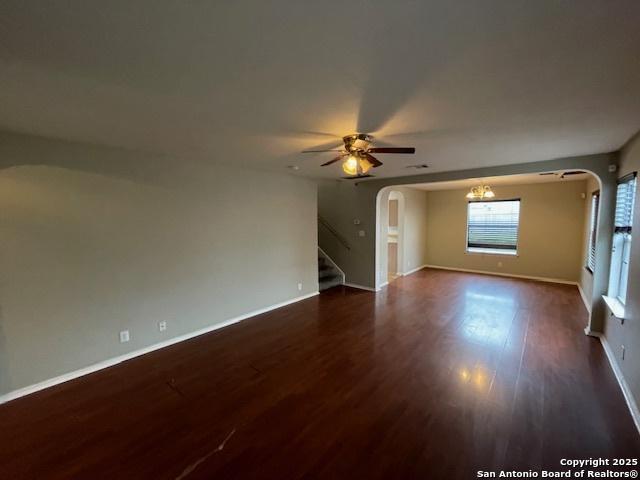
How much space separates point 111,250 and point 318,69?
2.92 m

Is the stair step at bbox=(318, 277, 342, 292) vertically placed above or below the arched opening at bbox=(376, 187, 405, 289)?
below

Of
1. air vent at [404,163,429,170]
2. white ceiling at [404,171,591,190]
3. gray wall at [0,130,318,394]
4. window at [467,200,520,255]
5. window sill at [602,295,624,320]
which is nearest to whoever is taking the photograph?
gray wall at [0,130,318,394]

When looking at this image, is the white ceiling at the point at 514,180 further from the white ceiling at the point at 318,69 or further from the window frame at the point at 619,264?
the white ceiling at the point at 318,69

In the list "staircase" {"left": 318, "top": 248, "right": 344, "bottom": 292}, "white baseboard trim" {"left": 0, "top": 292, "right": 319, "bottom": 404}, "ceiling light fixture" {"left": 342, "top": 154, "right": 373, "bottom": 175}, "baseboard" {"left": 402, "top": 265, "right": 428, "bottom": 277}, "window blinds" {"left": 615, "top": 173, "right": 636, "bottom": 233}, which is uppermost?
"ceiling light fixture" {"left": 342, "top": 154, "right": 373, "bottom": 175}

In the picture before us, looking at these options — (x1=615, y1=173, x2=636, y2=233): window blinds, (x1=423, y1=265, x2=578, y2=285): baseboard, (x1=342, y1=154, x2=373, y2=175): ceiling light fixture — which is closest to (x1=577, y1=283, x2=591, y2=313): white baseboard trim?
(x1=423, y1=265, x2=578, y2=285): baseboard

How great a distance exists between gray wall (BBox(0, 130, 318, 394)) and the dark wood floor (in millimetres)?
392

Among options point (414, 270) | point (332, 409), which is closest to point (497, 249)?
point (414, 270)

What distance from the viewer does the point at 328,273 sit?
21.9ft

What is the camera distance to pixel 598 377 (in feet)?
9.11

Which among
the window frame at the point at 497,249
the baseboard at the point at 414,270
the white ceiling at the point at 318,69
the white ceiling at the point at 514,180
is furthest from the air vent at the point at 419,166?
the window frame at the point at 497,249

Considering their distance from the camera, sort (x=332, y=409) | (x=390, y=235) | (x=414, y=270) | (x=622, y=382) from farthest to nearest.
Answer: (x=414, y=270) → (x=390, y=235) → (x=622, y=382) → (x=332, y=409)

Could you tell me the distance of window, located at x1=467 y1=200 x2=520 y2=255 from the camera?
7.23 meters

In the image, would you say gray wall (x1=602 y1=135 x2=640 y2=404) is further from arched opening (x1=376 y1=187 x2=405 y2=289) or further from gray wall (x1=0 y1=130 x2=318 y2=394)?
gray wall (x1=0 y1=130 x2=318 y2=394)

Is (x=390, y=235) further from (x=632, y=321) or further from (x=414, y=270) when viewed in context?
(x=632, y=321)
